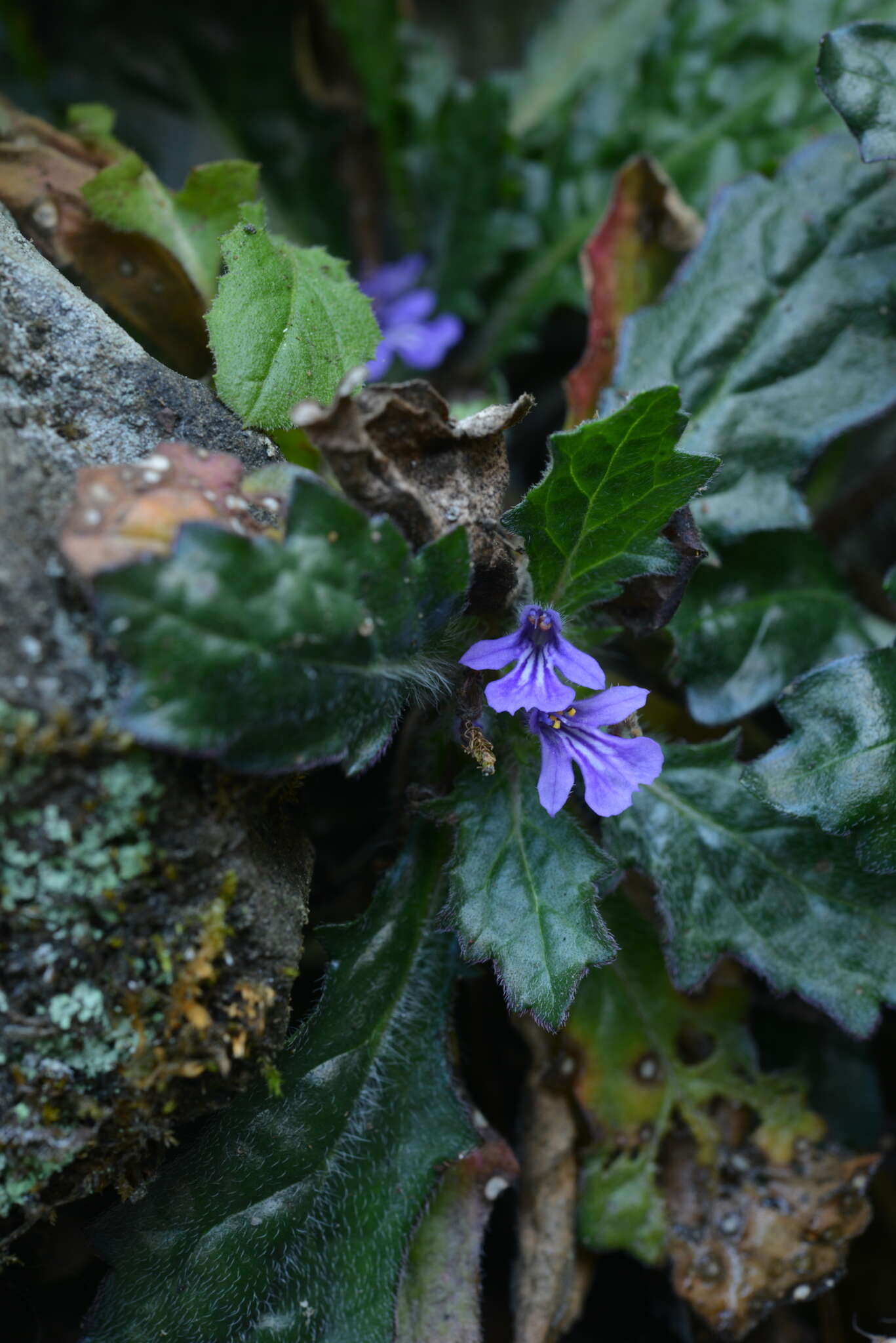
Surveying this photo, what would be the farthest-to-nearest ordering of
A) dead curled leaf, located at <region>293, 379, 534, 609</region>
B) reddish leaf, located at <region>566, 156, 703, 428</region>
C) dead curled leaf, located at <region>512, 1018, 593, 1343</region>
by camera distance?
reddish leaf, located at <region>566, 156, 703, 428</region> < dead curled leaf, located at <region>512, 1018, 593, 1343</region> < dead curled leaf, located at <region>293, 379, 534, 609</region>

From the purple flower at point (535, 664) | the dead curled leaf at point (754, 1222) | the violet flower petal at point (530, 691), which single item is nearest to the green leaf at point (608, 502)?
the purple flower at point (535, 664)

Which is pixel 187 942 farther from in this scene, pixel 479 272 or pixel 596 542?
pixel 479 272

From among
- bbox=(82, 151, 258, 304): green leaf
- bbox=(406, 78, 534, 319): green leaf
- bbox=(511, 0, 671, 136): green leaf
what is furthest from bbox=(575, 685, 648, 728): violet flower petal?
bbox=(511, 0, 671, 136): green leaf

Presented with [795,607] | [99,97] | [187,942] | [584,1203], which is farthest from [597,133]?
[584,1203]

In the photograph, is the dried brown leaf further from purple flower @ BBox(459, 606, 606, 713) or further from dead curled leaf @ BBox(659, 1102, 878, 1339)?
dead curled leaf @ BBox(659, 1102, 878, 1339)

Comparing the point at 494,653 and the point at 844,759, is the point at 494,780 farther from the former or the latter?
the point at 844,759

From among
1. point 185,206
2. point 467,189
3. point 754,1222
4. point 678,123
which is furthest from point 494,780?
point 678,123
